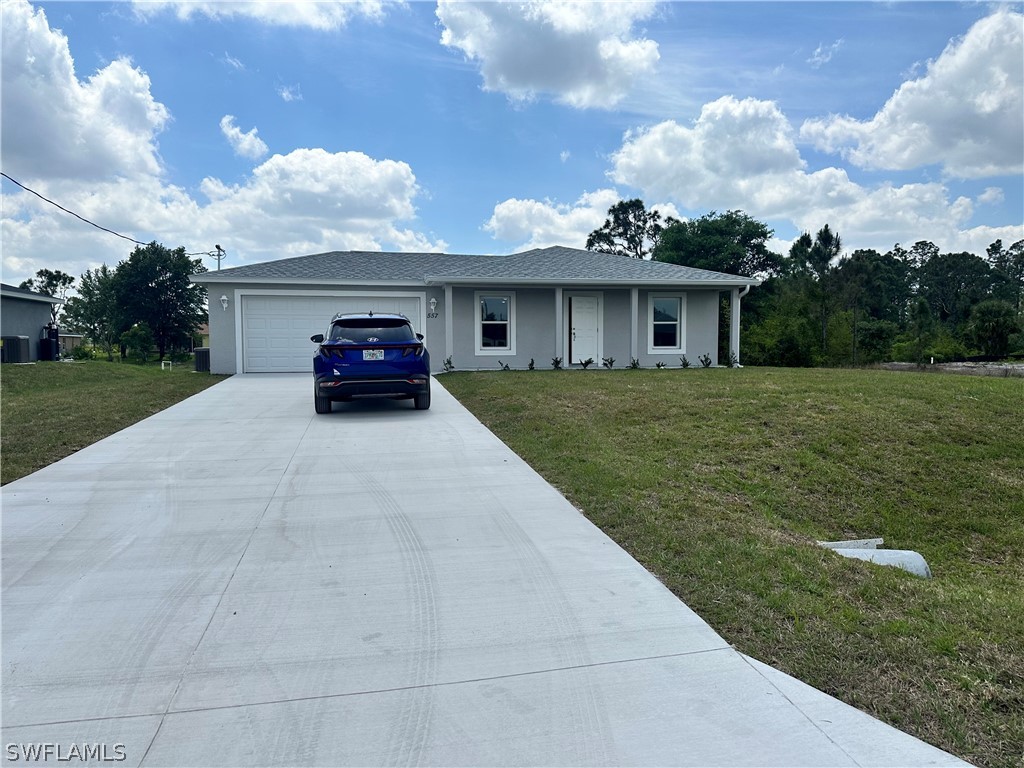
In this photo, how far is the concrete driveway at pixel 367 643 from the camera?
A: 2.27 m

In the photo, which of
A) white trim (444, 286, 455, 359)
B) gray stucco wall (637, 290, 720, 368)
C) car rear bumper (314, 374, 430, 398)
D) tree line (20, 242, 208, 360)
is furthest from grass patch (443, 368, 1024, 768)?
tree line (20, 242, 208, 360)

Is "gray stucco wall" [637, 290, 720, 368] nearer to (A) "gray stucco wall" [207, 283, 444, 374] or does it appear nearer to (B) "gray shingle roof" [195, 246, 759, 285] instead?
(B) "gray shingle roof" [195, 246, 759, 285]

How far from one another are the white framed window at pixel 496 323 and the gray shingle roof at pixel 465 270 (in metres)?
0.72

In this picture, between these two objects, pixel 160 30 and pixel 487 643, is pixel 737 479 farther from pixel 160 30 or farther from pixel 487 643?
pixel 160 30

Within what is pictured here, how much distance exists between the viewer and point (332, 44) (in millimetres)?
12422

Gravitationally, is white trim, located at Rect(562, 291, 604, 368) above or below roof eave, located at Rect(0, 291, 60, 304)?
below

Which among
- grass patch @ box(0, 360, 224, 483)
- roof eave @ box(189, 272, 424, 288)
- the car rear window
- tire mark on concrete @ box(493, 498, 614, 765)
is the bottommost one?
tire mark on concrete @ box(493, 498, 614, 765)

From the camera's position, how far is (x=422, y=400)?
396 inches

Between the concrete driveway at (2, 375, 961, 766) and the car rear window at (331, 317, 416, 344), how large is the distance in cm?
415

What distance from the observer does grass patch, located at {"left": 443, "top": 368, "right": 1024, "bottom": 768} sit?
2.67 m

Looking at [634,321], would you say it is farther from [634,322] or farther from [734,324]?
[734,324]

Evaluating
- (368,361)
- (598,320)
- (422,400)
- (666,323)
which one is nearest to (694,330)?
(666,323)

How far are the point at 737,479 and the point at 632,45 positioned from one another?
982 cm

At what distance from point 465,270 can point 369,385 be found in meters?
8.93
